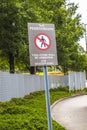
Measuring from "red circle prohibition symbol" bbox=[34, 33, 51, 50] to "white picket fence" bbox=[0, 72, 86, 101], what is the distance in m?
14.1

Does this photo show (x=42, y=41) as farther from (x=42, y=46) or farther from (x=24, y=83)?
(x=24, y=83)

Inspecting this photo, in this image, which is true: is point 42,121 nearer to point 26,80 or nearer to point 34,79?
point 26,80

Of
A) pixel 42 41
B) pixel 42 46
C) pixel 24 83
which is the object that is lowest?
pixel 24 83

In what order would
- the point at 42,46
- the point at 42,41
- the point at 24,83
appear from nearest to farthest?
the point at 42,46 < the point at 42,41 < the point at 24,83

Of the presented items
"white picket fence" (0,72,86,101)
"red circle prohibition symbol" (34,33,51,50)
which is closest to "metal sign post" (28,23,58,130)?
"red circle prohibition symbol" (34,33,51,50)

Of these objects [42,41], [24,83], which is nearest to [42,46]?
[42,41]

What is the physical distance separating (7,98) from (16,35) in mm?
5770

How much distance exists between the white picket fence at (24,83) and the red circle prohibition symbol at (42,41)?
14.1 m

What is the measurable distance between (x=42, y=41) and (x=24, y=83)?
79.1 feet

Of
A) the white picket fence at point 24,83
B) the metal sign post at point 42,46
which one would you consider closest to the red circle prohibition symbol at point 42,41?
the metal sign post at point 42,46

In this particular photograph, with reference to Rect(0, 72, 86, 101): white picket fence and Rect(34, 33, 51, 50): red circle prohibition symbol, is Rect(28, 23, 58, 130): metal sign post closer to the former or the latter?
Rect(34, 33, 51, 50): red circle prohibition symbol

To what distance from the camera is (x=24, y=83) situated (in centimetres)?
3447

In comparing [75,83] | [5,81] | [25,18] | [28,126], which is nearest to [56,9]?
[75,83]

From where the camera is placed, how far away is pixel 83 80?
2188 inches
